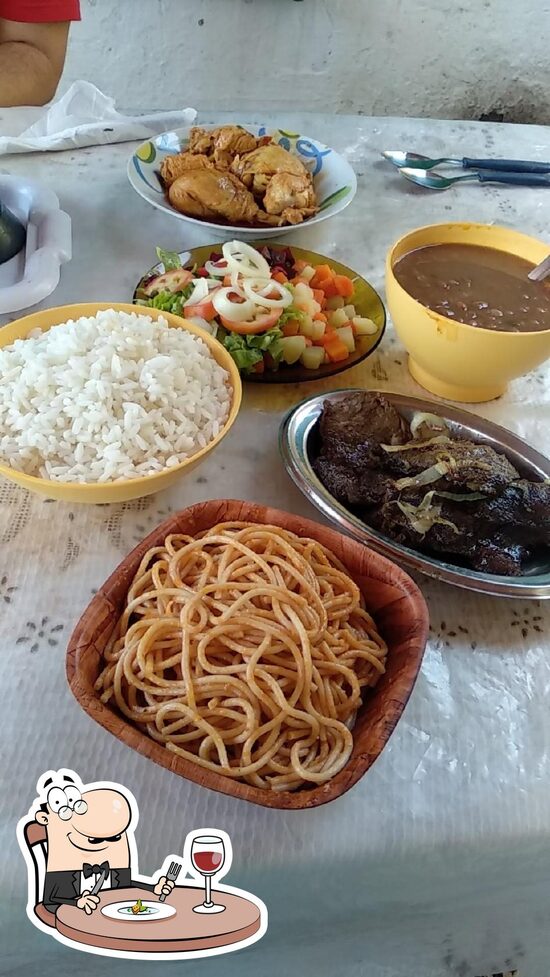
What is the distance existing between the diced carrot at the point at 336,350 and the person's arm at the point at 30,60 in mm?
1261

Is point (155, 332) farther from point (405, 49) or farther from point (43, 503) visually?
point (405, 49)

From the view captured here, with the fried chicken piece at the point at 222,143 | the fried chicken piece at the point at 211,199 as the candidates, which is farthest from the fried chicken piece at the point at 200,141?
the fried chicken piece at the point at 211,199

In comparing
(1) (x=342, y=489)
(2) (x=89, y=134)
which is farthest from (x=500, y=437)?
(2) (x=89, y=134)

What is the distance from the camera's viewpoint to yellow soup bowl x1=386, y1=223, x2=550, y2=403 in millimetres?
1055

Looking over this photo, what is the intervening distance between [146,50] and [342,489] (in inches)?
103

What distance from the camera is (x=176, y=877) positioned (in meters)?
0.64

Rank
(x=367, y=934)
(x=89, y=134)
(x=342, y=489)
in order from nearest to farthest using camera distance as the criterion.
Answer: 1. (x=367, y=934)
2. (x=342, y=489)
3. (x=89, y=134)

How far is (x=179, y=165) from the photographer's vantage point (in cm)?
149

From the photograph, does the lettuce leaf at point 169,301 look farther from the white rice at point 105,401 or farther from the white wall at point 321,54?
the white wall at point 321,54

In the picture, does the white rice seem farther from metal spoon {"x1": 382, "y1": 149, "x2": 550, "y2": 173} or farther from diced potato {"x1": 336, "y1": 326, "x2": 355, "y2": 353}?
metal spoon {"x1": 382, "y1": 149, "x2": 550, "y2": 173}

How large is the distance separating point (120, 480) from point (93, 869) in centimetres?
42

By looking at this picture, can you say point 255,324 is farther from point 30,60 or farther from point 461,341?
point 30,60

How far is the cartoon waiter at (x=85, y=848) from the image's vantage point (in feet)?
2.01

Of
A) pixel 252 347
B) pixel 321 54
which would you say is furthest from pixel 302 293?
pixel 321 54
